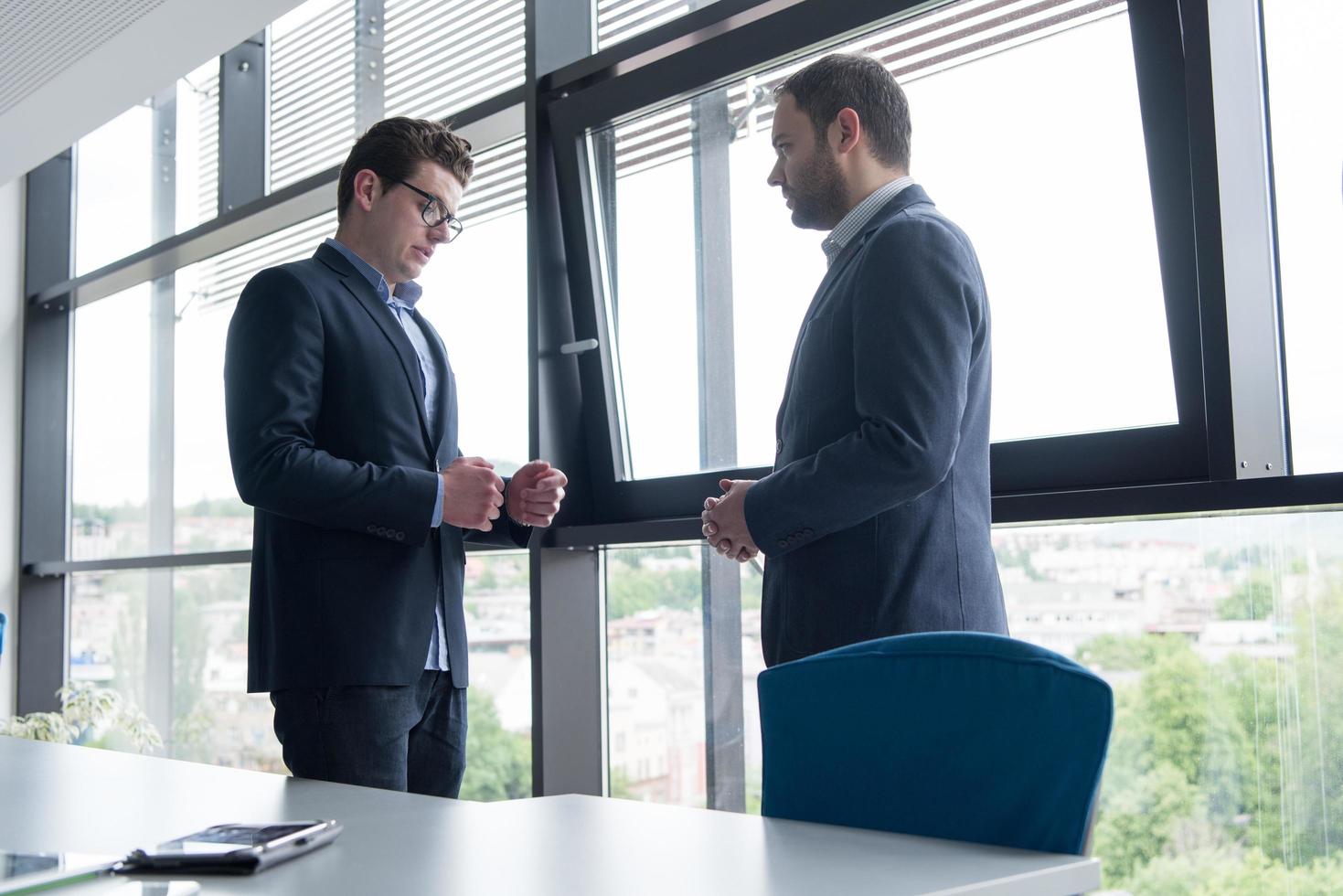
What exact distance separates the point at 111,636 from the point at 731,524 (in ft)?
15.8

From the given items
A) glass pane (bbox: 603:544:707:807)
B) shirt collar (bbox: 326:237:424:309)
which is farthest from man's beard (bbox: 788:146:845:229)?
glass pane (bbox: 603:544:707:807)

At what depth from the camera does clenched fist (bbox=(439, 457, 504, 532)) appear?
7.13 feet

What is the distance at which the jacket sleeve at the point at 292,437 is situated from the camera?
2059mm

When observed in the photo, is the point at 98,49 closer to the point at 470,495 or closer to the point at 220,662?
the point at 220,662

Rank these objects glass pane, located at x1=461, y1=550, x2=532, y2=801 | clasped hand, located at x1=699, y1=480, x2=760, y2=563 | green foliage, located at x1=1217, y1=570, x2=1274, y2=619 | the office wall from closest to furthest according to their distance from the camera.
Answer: clasped hand, located at x1=699, y1=480, x2=760, y2=563
green foliage, located at x1=1217, y1=570, x2=1274, y2=619
glass pane, located at x1=461, y1=550, x2=532, y2=801
the office wall

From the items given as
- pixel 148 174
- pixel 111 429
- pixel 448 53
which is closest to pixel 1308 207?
pixel 448 53

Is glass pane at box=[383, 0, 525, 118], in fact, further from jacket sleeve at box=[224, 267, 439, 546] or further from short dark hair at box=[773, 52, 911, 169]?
short dark hair at box=[773, 52, 911, 169]

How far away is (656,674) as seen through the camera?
11.0 feet

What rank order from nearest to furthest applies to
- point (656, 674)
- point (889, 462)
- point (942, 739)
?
point (942, 739), point (889, 462), point (656, 674)

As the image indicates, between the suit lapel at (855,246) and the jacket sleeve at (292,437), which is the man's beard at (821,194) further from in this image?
the jacket sleeve at (292,437)

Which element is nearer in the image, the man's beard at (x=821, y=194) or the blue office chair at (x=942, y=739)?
the blue office chair at (x=942, y=739)

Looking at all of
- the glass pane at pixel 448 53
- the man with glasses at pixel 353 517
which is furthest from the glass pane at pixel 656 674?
the glass pane at pixel 448 53

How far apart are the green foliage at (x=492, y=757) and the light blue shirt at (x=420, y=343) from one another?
1588mm

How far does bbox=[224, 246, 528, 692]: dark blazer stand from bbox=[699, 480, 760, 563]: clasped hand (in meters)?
0.48
